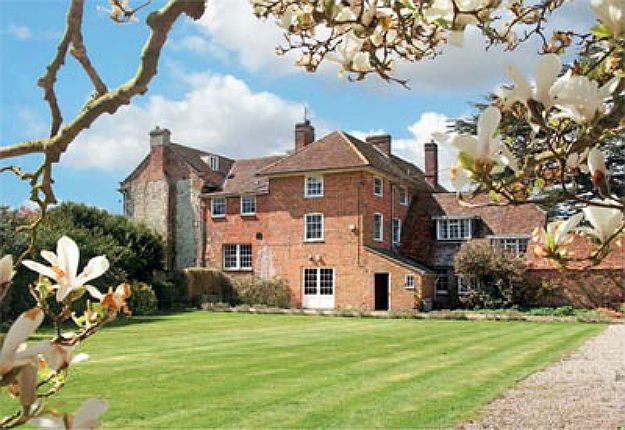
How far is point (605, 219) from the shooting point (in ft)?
5.12

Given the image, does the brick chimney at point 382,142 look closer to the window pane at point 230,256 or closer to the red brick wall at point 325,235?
the red brick wall at point 325,235

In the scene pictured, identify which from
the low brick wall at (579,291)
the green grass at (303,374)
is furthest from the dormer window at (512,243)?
the green grass at (303,374)

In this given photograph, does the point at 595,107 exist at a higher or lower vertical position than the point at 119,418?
higher

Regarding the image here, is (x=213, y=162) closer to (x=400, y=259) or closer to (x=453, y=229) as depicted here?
(x=400, y=259)

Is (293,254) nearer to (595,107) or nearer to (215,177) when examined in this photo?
(215,177)

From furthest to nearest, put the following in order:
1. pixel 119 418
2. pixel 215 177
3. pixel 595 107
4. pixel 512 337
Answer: pixel 215 177 → pixel 512 337 → pixel 119 418 → pixel 595 107

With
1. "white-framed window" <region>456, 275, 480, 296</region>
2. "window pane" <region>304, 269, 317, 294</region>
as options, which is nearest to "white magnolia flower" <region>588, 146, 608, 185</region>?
"white-framed window" <region>456, 275, 480, 296</region>

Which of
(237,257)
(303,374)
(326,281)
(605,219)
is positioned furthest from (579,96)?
(237,257)

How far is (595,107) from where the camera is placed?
1.32 m

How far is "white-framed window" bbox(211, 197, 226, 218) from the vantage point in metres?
34.8

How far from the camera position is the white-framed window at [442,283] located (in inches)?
1235

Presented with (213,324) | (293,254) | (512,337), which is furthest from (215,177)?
(512,337)

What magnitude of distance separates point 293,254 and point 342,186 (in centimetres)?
389

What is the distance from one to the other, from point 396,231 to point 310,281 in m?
5.54
